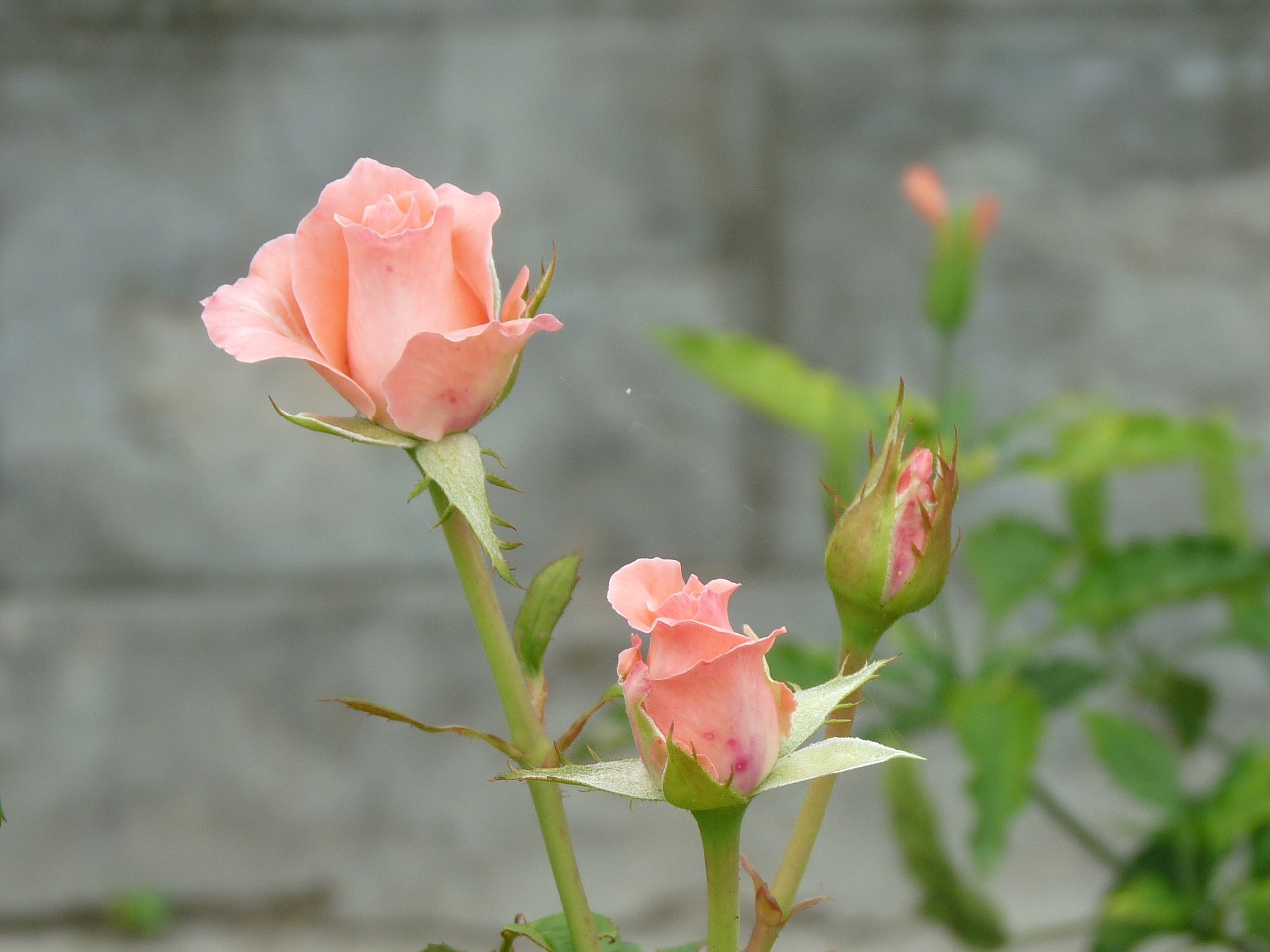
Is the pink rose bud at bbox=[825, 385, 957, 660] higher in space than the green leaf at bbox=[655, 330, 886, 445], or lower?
higher

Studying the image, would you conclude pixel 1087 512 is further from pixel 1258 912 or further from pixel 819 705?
pixel 819 705

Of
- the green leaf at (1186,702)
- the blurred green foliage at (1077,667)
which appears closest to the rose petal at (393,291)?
the blurred green foliage at (1077,667)

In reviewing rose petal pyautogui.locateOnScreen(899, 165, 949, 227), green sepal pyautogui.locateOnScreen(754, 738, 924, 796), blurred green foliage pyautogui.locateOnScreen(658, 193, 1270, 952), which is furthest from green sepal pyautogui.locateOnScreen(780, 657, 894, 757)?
rose petal pyautogui.locateOnScreen(899, 165, 949, 227)

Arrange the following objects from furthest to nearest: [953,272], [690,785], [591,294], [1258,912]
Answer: [591,294], [953,272], [1258,912], [690,785]

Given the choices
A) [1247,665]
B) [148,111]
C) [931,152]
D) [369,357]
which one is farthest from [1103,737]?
[148,111]

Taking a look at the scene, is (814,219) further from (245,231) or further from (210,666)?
(210,666)

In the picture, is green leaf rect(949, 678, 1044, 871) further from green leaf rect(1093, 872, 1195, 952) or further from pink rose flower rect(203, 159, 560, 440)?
pink rose flower rect(203, 159, 560, 440)

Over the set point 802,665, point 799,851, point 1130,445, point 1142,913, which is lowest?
point 1142,913

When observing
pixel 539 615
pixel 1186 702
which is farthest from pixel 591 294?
pixel 539 615
